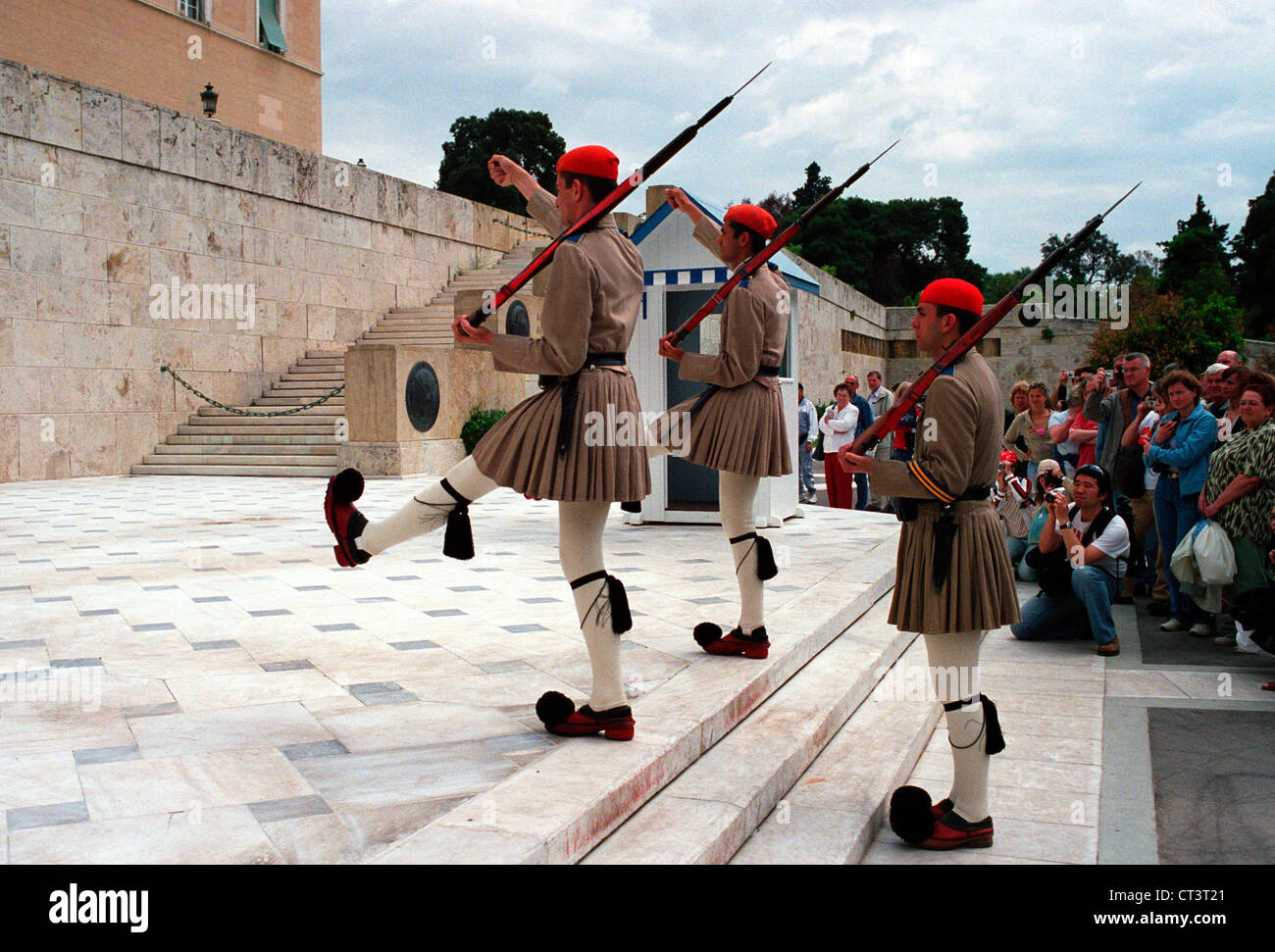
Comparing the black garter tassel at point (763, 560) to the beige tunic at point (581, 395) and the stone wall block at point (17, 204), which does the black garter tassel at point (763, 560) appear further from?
the stone wall block at point (17, 204)

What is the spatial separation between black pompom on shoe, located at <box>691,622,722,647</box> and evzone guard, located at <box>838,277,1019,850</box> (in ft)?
4.87

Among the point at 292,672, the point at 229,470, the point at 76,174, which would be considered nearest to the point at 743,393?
the point at 292,672

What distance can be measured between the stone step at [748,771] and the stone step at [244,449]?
39.1ft

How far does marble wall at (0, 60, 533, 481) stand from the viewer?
14891 millimetres

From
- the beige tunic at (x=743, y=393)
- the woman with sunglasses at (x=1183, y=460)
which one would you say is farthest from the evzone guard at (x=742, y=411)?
the woman with sunglasses at (x=1183, y=460)

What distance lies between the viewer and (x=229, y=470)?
1593 cm

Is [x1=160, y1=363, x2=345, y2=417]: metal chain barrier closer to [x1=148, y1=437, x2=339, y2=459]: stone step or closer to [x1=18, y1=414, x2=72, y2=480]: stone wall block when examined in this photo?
Result: [x1=148, y1=437, x2=339, y2=459]: stone step

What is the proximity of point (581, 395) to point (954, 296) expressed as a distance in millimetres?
1183

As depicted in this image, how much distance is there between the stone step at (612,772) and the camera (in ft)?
8.75

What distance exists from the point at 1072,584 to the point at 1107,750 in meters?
2.15

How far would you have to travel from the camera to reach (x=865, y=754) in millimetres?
4363

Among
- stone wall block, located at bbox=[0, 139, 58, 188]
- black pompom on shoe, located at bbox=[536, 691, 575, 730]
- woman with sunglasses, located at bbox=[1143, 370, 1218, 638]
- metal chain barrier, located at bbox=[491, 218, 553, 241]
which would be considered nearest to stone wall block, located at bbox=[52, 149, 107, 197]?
stone wall block, located at bbox=[0, 139, 58, 188]

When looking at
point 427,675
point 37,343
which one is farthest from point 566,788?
point 37,343
